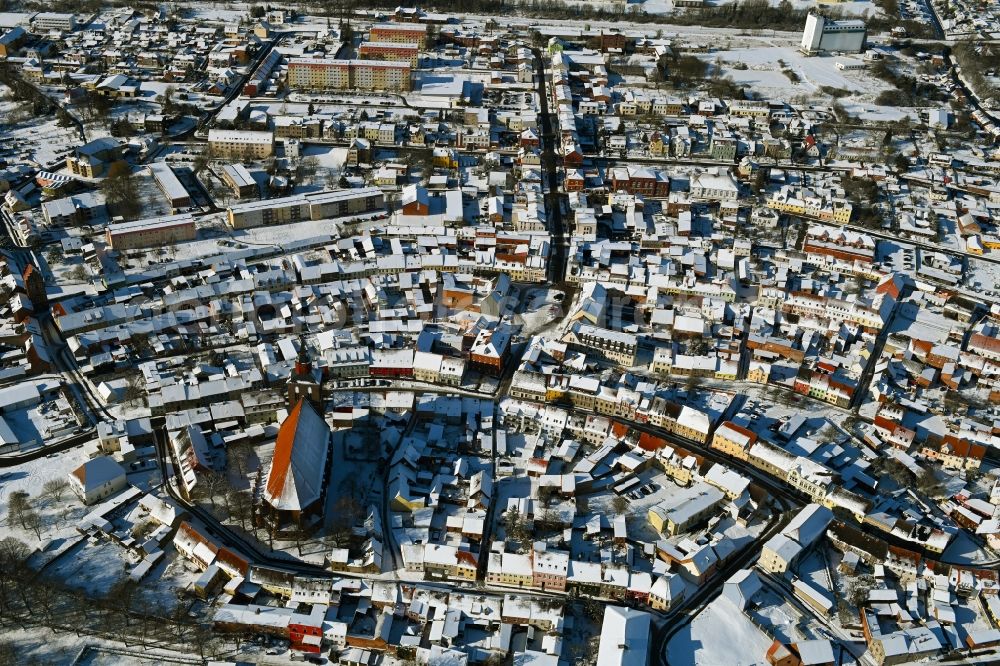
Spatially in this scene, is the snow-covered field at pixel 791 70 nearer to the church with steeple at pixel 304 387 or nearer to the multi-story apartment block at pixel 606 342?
the multi-story apartment block at pixel 606 342

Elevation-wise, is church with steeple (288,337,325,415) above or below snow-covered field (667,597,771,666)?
above

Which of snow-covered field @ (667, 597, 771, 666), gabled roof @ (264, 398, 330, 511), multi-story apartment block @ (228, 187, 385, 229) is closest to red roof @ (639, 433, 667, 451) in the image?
snow-covered field @ (667, 597, 771, 666)

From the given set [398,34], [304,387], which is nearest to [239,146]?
[398,34]

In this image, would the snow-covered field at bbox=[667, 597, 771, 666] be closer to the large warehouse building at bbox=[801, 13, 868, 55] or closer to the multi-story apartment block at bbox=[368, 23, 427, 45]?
the multi-story apartment block at bbox=[368, 23, 427, 45]

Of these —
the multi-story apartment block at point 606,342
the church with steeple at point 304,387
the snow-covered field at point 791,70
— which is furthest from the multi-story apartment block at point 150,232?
the snow-covered field at point 791,70

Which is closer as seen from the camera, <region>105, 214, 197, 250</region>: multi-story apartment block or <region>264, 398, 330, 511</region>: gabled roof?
<region>264, 398, 330, 511</region>: gabled roof

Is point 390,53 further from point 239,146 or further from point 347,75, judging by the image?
point 239,146
